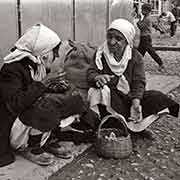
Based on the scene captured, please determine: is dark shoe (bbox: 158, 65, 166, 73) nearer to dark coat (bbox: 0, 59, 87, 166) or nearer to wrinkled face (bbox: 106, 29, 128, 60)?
wrinkled face (bbox: 106, 29, 128, 60)

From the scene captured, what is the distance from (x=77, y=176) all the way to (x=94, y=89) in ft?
3.28

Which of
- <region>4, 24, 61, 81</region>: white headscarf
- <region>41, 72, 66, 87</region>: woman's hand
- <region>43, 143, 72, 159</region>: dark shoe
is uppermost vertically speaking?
<region>4, 24, 61, 81</region>: white headscarf

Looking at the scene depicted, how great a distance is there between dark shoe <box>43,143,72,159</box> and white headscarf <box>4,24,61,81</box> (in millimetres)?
663

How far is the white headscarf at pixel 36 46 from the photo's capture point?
3613 mm

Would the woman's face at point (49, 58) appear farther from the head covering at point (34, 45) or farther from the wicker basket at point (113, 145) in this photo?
the wicker basket at point (113, 145)

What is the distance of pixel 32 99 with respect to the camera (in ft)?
11.4

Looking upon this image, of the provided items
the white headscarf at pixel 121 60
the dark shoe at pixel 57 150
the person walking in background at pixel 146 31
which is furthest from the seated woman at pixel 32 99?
the person walking in background at pixel 146 31

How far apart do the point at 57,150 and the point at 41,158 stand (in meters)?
0.26

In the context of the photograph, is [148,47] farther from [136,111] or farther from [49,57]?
[49,57]

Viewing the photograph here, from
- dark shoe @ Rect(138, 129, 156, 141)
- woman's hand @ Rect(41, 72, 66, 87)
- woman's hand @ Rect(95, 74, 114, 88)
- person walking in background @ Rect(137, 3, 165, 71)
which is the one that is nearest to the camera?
woman's hand @ Rect(41, 72, 66, 87)

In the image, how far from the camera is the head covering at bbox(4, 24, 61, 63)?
361 centimetres

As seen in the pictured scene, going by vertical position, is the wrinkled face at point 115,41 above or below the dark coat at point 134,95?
above

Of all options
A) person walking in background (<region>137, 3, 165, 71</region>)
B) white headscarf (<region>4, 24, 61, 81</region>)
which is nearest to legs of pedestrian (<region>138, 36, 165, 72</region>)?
person walking in background (<region>137, 3, 165, 71</region>)

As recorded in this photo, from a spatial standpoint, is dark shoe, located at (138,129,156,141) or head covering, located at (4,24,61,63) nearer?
head covering, located at (4,24,61,63)
